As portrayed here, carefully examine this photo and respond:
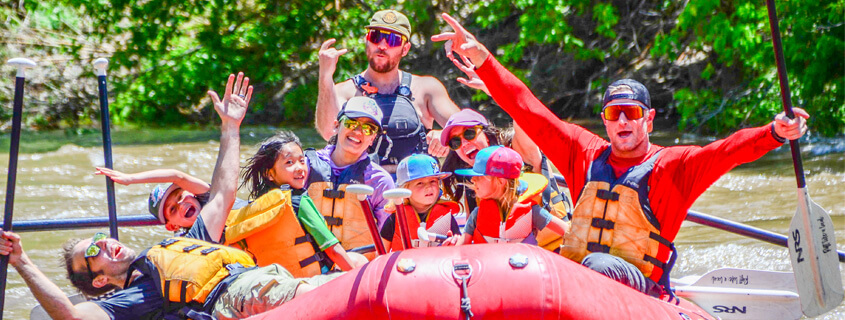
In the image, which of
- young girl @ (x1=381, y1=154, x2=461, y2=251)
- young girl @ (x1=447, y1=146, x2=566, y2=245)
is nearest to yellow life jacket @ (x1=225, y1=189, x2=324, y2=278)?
young girl @ (x1=381, y1=154, x2=461, y2=251)

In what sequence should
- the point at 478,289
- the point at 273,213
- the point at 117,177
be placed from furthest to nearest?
1. the point at 117,177
2. the point at 273,213
3. the point at 478,289

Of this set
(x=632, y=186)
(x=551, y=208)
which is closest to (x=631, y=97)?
(x=632, y=186)

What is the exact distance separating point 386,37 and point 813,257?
6.60 ft

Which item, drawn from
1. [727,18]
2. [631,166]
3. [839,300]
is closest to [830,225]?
[839,300]

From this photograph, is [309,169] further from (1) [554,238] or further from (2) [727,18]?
(2) [727,18]

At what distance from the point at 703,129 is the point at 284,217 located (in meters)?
6.52

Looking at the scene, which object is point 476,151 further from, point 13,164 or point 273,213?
point 13,164

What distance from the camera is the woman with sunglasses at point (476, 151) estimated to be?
3.77 metres

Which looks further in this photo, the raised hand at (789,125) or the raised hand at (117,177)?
the raised hand at (117,177)

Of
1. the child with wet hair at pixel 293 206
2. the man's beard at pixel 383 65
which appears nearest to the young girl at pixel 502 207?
the child with wet hair at pixel 293 206

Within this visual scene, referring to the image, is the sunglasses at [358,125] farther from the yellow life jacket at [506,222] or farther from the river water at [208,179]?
the river water at [208,179]

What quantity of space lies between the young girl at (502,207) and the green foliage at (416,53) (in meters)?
4.98

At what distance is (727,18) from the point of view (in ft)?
26.5

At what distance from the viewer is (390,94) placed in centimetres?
434
